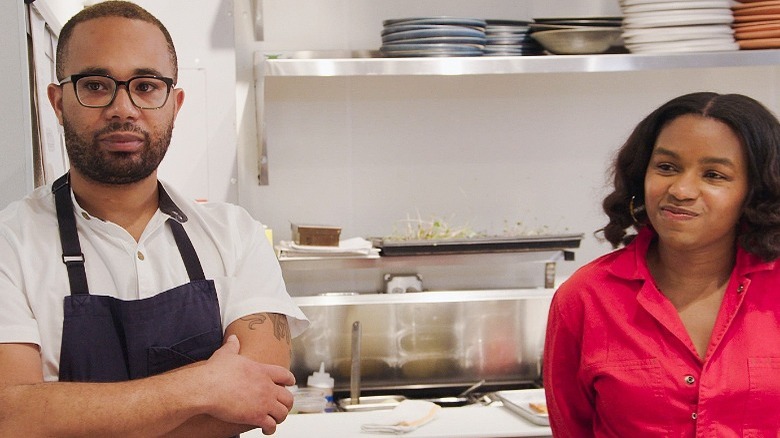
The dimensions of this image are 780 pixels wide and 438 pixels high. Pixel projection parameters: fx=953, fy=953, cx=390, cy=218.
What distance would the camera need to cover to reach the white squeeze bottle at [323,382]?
3.41m

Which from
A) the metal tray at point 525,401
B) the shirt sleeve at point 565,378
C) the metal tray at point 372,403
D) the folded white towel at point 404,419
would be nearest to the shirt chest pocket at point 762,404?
the shirt sleeve at point 565,378

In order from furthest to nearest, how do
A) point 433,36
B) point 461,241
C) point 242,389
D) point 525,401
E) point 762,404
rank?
point 461,241, point 433,36, point 525,401, point 762,404, point 242,389

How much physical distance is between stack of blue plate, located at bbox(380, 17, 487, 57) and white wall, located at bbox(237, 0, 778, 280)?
0.48 meters

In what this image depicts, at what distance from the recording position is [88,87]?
1680mm

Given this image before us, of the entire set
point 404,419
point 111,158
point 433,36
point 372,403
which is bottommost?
point 372,403

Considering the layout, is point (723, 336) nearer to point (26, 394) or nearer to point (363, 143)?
point (26, 394)

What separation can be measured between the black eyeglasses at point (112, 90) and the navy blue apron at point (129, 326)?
0.60 feet

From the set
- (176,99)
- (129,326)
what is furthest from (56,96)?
(129,326)

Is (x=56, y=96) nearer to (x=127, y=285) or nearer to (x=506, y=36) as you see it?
(x=127, y=285)

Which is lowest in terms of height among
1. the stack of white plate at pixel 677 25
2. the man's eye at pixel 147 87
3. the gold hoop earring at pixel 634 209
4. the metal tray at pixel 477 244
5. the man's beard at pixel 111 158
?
the metal tray at pixel 477 244

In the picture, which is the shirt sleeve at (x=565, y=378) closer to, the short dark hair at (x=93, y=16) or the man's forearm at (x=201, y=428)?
the man's forearm at (x=201, y=428)

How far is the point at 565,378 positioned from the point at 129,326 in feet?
3.19

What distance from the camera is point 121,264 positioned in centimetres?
170

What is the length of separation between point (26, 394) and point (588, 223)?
2.87 meters
